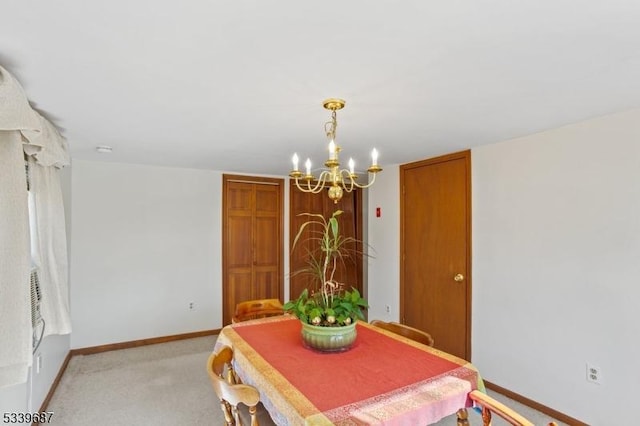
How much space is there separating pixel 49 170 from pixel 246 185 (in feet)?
8.09

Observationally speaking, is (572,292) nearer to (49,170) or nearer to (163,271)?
(49,170)

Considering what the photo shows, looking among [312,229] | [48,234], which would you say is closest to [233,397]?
[48,234]

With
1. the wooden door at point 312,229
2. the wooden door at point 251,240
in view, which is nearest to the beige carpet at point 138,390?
the wooden door at point 251,240

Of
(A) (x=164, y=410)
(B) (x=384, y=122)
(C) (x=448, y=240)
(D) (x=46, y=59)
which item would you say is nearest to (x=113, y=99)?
(D) (x=46, y=59)

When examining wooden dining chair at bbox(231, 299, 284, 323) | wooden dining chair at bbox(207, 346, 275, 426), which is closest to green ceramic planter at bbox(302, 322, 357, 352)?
wooden dining chair at bbox(207, 346, 275, 426)

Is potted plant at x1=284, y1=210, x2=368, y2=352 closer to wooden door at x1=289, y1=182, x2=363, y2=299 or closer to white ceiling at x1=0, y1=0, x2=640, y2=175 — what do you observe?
white ceiling at x1=0, y1=0, x2=640, y2=175

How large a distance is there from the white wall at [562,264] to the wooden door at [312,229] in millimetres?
2429

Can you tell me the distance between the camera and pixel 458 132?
2.62 metres

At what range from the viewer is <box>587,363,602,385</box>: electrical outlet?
2279 mm

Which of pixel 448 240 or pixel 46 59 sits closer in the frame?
pixel 46 59

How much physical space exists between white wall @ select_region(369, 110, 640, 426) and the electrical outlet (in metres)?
0.03

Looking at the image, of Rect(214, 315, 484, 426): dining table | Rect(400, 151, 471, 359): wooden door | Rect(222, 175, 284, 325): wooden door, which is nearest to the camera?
Rect(214, 315, 484, 426): dining table

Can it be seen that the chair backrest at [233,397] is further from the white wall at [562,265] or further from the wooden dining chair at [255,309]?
the white wall at [562,265]

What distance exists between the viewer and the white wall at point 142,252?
3.74 meters
